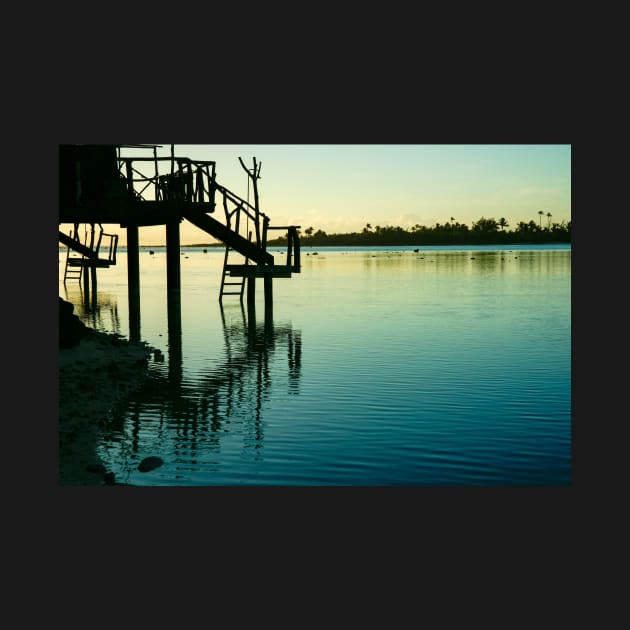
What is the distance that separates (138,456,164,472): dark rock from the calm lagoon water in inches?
3.6

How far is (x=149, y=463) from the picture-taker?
33.9 feet

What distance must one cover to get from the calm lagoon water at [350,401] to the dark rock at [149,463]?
0.09m

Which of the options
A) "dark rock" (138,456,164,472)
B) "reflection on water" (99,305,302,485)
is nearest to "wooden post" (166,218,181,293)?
"reflection on water" (99,305,302,485)

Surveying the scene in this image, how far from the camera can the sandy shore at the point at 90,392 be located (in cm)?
1029

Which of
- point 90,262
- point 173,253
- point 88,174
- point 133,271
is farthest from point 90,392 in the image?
point 90,262

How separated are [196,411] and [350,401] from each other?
2370mm

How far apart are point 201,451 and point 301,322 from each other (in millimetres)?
16094

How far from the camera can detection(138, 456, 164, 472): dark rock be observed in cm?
1026

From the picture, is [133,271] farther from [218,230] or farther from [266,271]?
[266,271]

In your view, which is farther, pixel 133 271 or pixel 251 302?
pixel 133 271

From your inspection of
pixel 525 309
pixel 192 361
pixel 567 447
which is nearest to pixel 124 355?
pixel 192 361

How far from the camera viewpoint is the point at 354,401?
13969 millimetres

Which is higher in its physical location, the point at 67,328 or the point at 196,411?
the point at 67,328

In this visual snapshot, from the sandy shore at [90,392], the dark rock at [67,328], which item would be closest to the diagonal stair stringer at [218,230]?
the sandy shore at [90,392]
